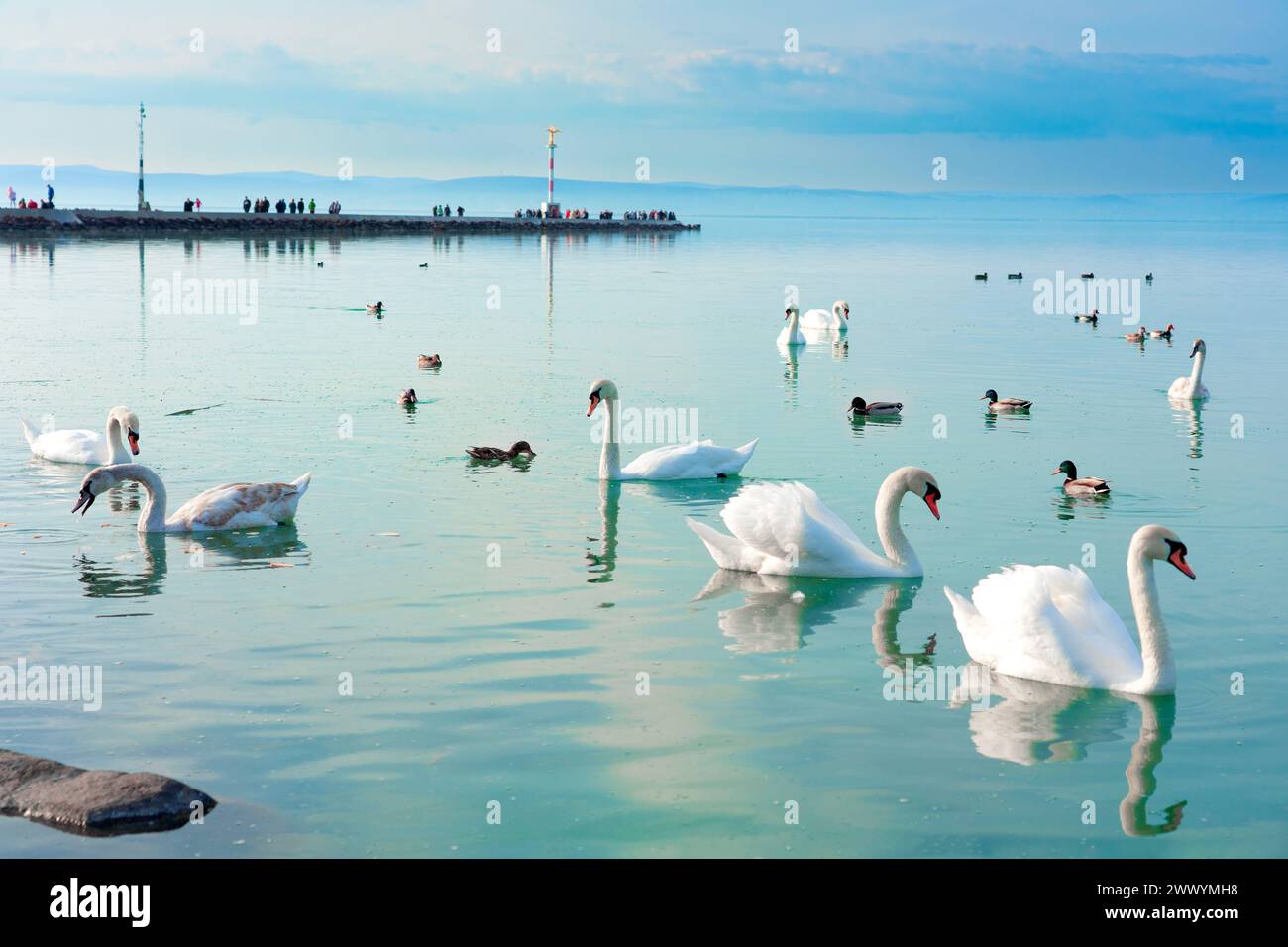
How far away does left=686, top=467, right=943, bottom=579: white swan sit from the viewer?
13.5 metres

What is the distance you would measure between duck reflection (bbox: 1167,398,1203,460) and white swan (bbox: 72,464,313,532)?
41.5ft

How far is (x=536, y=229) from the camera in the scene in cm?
13112

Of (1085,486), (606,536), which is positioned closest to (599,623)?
(606,536)

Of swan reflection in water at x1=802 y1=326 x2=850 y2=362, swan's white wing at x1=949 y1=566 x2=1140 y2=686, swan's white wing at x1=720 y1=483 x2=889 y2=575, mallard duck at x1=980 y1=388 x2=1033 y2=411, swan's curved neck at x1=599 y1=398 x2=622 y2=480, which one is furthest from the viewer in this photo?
swan reflection in water at x1=802 y1=326 x2=850 y2=362

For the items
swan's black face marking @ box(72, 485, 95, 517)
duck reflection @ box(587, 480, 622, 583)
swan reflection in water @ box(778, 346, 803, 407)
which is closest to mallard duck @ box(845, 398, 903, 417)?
swan reflection in water @ box(778, 346, 803, 407)

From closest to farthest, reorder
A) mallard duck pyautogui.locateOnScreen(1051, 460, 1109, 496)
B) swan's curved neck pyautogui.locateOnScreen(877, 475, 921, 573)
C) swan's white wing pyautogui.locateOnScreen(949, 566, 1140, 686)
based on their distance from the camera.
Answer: swan's white wing pyautogui.locateOnScreen(949, 566, 1140, 686)
swan's curved neck pyautogui.locateOnScreen(877, 475, 921, 573)
mallard duck pyautogui.locateOnScreen(1051, 460, 1109, 496)

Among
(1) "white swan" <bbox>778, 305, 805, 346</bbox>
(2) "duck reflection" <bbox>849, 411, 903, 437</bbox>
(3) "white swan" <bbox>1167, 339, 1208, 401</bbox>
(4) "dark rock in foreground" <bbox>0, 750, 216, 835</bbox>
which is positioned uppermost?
(1) "white swan" <bbox>778, 305, 805, 346</bbox>

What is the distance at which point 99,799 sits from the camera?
823 cm

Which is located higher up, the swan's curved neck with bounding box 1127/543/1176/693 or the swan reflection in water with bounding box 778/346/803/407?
the swan reflection in water with bounding box 778/346/803/407

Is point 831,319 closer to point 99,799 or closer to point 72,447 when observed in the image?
point 72,447

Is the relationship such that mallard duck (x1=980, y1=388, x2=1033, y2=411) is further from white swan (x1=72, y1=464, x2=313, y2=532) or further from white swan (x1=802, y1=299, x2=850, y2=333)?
white swan (x1=802, y1=299, x2=850, y2=333)

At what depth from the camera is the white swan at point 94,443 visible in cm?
1794

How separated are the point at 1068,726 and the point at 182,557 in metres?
8.46
